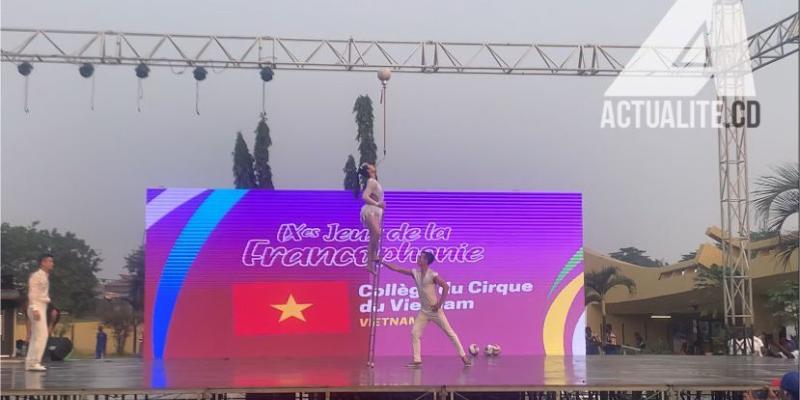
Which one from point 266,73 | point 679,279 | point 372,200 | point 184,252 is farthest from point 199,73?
point 679,279

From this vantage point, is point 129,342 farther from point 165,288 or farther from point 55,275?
point 55,275

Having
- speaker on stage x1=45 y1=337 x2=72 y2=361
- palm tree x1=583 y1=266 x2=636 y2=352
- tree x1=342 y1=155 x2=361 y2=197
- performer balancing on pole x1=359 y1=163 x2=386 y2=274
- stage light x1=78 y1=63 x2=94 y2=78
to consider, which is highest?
stage light x1=78 y1=63 x2=94 y2=78

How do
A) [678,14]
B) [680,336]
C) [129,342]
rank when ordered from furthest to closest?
[680,336], [129,342], [678,14]

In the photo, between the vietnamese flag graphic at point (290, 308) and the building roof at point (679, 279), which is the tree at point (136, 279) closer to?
the vietnamese flag graphic at point (290, 308)

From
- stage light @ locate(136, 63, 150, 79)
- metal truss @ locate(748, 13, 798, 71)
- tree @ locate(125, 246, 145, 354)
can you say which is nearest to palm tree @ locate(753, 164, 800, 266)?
metal truss @ locate(748, 13, 798, 71)

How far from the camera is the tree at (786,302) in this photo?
1620 cm

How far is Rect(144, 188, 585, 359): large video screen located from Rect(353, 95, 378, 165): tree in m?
3.77

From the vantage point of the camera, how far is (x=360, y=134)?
17500 millimetres

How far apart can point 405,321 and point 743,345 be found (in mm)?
5996

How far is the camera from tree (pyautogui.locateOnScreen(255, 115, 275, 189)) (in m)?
18.8

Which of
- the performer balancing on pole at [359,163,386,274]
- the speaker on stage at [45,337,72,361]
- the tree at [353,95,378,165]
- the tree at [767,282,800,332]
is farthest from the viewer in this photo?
the tree at [353,95,378,165]

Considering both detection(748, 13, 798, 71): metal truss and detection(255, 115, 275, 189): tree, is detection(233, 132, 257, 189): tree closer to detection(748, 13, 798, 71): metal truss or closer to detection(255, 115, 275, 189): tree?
detection(255, 115, 275, 189): tree

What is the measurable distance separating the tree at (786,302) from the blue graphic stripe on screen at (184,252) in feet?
35.2

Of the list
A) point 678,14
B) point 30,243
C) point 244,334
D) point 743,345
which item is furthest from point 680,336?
point 30,243
